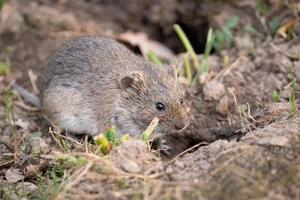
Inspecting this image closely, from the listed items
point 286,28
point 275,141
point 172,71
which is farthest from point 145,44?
point 275,141

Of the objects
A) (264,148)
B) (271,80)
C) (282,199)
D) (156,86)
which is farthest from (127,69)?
(282,199)

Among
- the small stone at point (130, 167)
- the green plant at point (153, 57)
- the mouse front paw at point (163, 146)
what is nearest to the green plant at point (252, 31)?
the green plant at point (153, 57)

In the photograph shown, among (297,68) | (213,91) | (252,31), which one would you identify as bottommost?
(213,91)

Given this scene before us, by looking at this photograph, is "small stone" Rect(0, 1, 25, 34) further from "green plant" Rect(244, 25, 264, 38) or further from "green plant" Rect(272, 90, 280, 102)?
"green plant" Rect(272, 90, 280, 102)

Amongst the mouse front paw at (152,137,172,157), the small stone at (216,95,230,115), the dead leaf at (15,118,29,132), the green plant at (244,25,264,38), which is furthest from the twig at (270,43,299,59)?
the dead leaf at (15,118,29,132)

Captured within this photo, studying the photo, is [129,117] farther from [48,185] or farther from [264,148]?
[264,148]

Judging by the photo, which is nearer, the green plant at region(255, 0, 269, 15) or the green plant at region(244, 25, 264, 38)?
the green plant at region(244, 25, 264, 38)

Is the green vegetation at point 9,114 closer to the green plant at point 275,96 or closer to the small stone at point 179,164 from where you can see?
the small stone at point 179,164

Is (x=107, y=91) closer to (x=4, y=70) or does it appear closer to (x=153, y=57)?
(x=153, y=57)

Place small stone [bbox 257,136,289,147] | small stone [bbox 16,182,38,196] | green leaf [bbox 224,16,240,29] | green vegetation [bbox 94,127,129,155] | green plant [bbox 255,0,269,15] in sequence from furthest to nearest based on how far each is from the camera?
1. green plant [bbox 255,0,269,15]
2. green leaf [bbox 224,16,240,29]
3. small stone [bbox 16,182,38,196]
4. green vegetation [bbox 94,127,129,155]
5. small stone [bbox 257,136,289,147]
